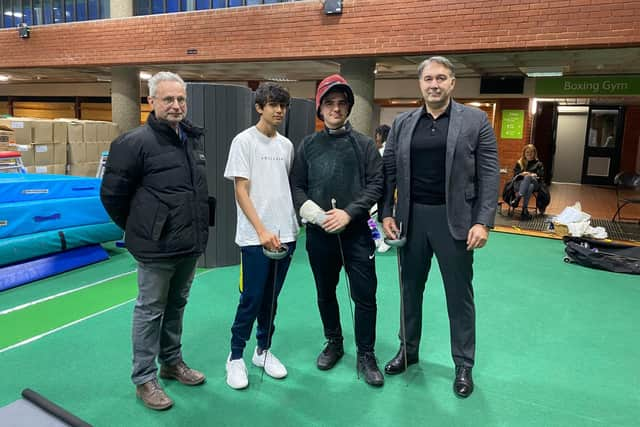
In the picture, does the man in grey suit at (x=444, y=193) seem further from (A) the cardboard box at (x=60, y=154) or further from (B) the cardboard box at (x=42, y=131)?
(A) the cardboard box at (x=60, y=154)

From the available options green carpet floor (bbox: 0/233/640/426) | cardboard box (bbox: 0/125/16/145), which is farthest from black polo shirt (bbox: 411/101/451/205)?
cardboard box (bbox: 0/125/16/145)

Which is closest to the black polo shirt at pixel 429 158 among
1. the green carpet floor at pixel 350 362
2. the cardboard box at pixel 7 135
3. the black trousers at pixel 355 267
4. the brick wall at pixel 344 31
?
the black trousers at pixel 355 267

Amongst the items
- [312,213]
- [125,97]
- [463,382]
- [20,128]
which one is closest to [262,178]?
[312,213]

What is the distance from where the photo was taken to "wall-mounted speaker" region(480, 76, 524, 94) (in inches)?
416

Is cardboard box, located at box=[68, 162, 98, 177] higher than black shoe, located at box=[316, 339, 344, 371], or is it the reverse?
cardboard box, located at box=[68, 162, 98, 177]

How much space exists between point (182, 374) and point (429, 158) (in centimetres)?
179

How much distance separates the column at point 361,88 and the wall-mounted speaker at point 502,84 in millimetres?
3604

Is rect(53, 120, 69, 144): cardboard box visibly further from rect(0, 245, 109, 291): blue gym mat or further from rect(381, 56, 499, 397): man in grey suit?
rect(381, 56, 499, 397): man in grey suit

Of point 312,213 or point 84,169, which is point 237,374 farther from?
point 84,169

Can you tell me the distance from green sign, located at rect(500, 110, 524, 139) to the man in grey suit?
354 inches

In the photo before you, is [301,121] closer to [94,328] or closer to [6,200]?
[6,200]

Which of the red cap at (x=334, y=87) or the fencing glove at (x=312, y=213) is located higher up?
the red cap at (x=334, y=87)

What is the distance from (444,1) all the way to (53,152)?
Result: 22.8 feet

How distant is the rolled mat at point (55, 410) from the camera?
174 cm
